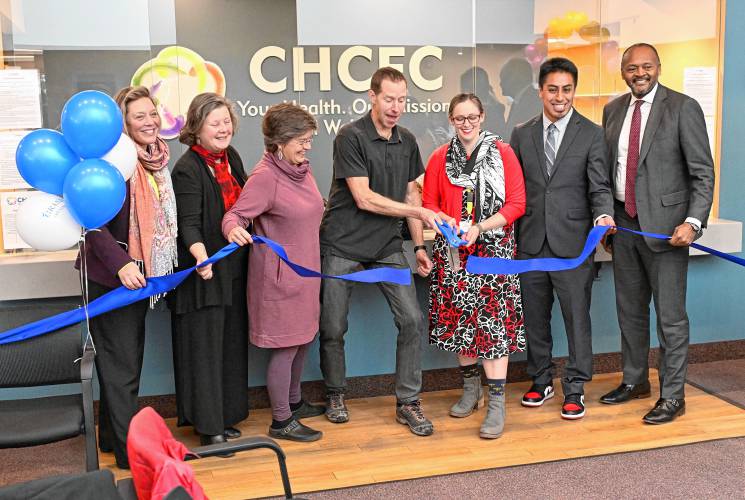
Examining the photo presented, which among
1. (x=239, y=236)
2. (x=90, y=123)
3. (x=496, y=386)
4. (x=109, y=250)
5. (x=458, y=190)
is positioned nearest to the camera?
(x=90, y=123)

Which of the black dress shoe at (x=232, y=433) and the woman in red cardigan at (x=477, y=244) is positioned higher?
the woman in red cardigan at (x=477, y=244)

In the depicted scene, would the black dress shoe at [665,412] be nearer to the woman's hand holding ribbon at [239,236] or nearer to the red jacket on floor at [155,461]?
the woman's hand holding ribbon at [239,236]

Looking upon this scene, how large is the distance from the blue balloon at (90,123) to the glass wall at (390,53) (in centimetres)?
A: 160

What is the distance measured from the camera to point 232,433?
4637 mm

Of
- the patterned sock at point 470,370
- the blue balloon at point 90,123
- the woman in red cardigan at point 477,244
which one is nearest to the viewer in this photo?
the blue balloon at point 90,123

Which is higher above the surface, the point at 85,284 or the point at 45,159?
the point at 45,159

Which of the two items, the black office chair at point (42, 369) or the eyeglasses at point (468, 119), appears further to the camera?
the eyeglasses at point (468, 119)

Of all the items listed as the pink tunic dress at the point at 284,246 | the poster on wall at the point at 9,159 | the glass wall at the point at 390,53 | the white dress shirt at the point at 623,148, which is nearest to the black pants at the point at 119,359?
the pink tunic dress at the point at 284,246

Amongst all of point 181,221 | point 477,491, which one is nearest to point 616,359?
point 477,491

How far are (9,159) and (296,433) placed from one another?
2.19 meters

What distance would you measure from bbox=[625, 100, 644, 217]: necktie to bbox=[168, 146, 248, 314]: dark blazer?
2158mm

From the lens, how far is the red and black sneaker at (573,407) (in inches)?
189

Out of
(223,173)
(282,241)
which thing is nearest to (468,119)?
(282,241)

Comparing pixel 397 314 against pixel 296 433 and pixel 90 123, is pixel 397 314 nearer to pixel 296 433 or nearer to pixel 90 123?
pixel 296 433
